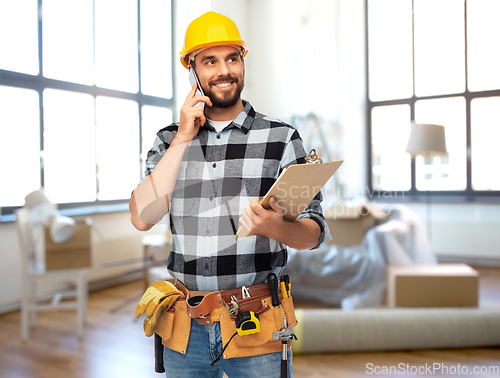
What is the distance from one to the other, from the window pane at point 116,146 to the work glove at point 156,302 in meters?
3.27

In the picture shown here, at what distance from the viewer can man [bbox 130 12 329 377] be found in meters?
0.90

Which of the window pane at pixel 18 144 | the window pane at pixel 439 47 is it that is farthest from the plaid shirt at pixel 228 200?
the window pane at pixel 439 47

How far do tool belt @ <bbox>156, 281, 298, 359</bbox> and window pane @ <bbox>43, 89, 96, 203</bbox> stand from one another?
311 cm

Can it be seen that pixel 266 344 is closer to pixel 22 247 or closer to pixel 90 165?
pixel 22 247

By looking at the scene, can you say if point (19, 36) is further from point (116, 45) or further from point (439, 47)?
point (439, 47)

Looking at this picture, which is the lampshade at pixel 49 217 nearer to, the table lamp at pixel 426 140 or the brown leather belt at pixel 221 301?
the brown leather belt at pixel 221 301

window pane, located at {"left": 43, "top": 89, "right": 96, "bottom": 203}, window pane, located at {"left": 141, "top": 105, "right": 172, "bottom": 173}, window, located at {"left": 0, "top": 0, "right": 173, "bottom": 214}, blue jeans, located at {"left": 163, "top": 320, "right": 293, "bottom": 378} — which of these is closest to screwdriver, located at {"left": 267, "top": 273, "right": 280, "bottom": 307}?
blue jeans, located at {"left": 163, "top": 320, "right": 293, "bottom": 378}

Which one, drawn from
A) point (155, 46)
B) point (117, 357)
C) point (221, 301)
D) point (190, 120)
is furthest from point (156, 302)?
point (155, 46)

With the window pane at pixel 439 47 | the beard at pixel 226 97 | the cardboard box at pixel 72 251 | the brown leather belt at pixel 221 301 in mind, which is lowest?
the cardboard box at pixel 72 251

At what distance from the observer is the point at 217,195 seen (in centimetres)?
94

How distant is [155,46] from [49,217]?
241cm

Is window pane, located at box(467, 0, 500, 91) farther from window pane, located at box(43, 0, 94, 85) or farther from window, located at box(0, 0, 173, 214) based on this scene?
window pane, located at box(43, 0, 94, 85)

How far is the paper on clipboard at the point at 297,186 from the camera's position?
0.70m

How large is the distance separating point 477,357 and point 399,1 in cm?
293
